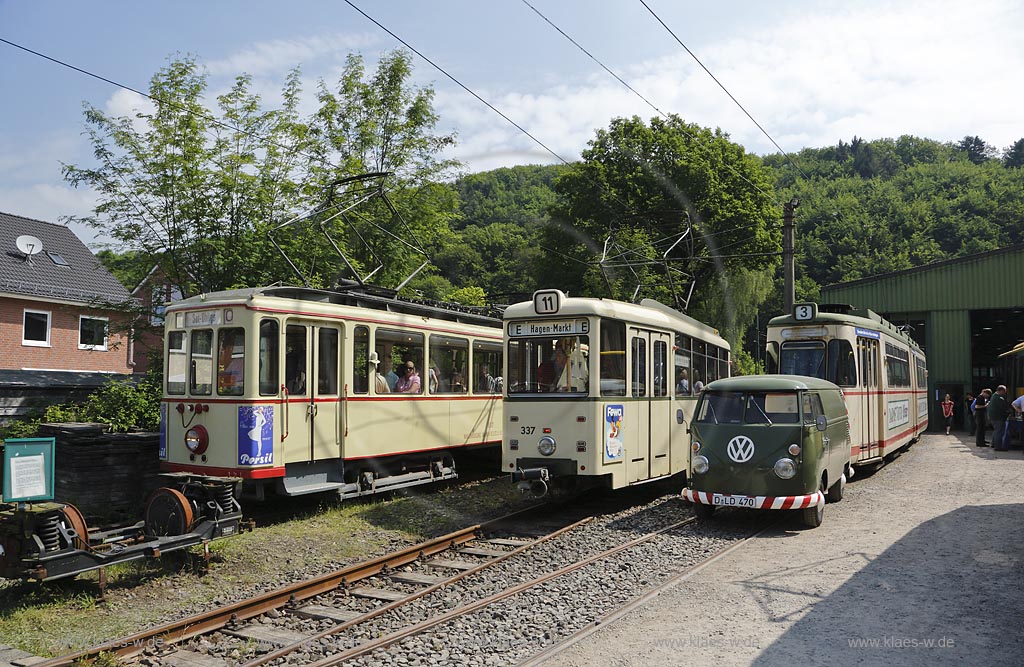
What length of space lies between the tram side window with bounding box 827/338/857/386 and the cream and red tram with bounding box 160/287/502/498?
7.33 metres

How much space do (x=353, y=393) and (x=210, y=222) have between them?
6.62m

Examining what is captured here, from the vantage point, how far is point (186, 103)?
16.4m

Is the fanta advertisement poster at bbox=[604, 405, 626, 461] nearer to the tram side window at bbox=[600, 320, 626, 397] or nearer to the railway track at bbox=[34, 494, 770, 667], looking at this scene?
the tram side window at bbox=[600, 320, 626, 397]

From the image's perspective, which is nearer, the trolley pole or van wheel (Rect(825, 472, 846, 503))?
van wheel (Rect(825, 472, 846, 503))

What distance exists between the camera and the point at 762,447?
35.9 feet

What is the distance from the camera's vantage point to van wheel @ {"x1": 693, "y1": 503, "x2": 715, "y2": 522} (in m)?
11.6

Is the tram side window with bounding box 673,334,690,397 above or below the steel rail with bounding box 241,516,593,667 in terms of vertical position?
above

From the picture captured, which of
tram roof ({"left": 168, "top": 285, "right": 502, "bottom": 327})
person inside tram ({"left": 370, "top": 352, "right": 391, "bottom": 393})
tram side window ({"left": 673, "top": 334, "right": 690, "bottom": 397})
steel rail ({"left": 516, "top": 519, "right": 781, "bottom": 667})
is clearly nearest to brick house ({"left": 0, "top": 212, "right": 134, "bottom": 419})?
tram roof ({"left": 168, "top": 285, "right": 502, "bottom": 327})

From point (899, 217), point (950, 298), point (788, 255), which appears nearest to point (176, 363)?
point (788, 255)

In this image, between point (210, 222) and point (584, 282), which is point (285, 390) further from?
point (584, 282)

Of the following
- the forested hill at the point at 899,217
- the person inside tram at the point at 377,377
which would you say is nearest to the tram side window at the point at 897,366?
the person inside tram at the point at 377,377

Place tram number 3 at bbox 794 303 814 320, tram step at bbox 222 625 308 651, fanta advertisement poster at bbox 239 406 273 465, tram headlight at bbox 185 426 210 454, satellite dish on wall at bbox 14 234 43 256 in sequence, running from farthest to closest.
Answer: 1. satellite dish on wall at bbox 14 234 43 256
2. tram number 3 at bbox 794 303 814 320
3. tram headlight at bbox 185 426 210 454
4. fanta advertisement poster at bbox 239 406 273 465
5. tram step at bbox 222 625 308 651

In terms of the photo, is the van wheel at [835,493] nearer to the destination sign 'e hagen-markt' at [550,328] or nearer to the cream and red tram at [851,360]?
the cream and red tram at [851,360]

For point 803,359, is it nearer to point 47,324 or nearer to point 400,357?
point 400,357
